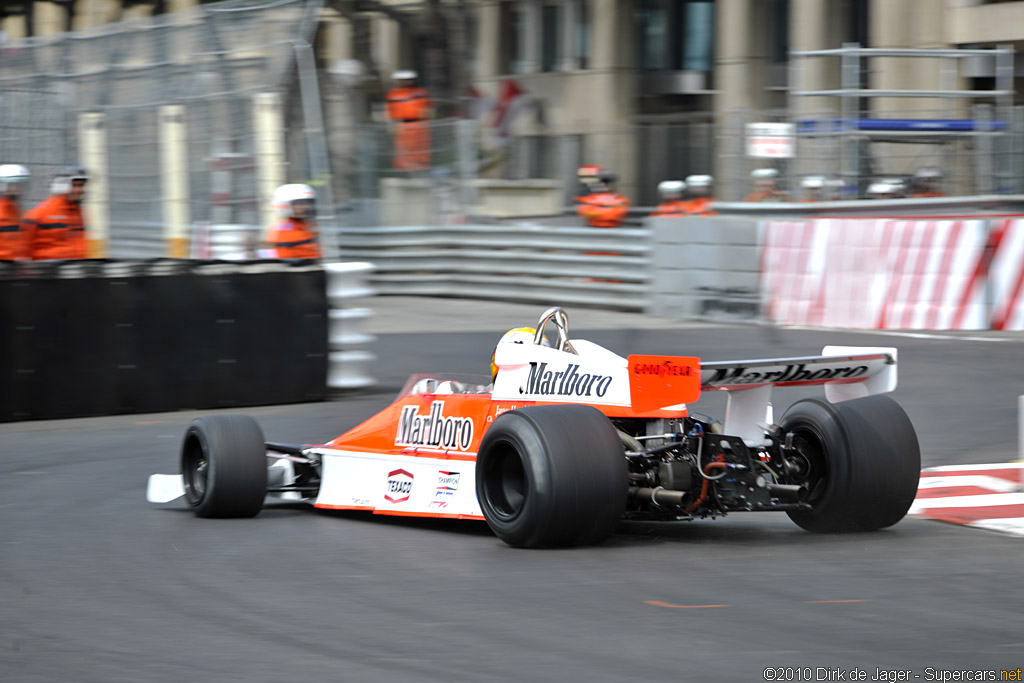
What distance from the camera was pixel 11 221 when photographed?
14000 mm

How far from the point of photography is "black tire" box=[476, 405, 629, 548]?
6543 mm

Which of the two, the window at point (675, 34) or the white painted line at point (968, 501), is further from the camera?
the window at point (675, 34)

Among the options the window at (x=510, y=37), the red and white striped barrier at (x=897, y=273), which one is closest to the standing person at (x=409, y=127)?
the red and white striped barrier at (x=897, y=273)

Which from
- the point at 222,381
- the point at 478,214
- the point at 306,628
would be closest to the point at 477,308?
the point at 478,214

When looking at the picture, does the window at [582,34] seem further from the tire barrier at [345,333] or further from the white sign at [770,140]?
the tire barrier at [345,333]

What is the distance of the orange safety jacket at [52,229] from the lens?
556 inches

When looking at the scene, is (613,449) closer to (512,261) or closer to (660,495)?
(660,495)

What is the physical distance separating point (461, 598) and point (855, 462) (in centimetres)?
218

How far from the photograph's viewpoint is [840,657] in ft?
16.2

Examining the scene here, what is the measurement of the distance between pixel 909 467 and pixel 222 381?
704 centimetres

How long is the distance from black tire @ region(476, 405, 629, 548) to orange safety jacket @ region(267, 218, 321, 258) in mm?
7555

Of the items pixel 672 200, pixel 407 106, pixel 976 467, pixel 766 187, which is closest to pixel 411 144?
pixel 407 106

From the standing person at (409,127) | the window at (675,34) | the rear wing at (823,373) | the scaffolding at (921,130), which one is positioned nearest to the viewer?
the rear wing at (823,373)

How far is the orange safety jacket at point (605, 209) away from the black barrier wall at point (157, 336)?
10.6 meters
